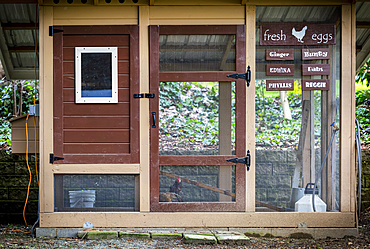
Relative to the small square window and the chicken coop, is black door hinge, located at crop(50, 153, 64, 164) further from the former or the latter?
the small square window

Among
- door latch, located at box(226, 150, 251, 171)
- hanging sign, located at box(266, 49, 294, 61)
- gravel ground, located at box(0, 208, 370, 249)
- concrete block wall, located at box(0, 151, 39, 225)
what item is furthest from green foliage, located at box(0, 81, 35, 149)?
hanging sign, located at box(266, 49, 294, 61)

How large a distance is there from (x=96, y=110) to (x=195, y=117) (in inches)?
45.0

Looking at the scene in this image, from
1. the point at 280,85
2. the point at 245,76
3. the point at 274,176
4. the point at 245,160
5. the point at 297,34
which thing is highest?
the point at 297,34

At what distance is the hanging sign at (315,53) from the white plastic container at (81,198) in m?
2.93

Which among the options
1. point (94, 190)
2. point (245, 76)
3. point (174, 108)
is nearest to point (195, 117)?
point (174, 108)

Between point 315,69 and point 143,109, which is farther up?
point 315,69

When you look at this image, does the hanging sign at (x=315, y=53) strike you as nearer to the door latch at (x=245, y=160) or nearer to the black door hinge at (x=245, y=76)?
the black door hinge at (x=245, y=76)

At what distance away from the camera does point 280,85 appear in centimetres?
505

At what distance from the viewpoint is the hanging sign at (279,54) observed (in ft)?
16.6

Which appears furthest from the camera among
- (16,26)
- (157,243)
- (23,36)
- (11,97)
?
(11,97)

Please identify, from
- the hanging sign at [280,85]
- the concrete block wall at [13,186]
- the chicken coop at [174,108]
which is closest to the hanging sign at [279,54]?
the chicken coop at [174,108]

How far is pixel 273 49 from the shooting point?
5.07 metres

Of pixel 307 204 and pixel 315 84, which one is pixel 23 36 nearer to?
pixel 315 84

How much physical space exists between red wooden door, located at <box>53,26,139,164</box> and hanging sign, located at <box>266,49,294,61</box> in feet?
5.04
